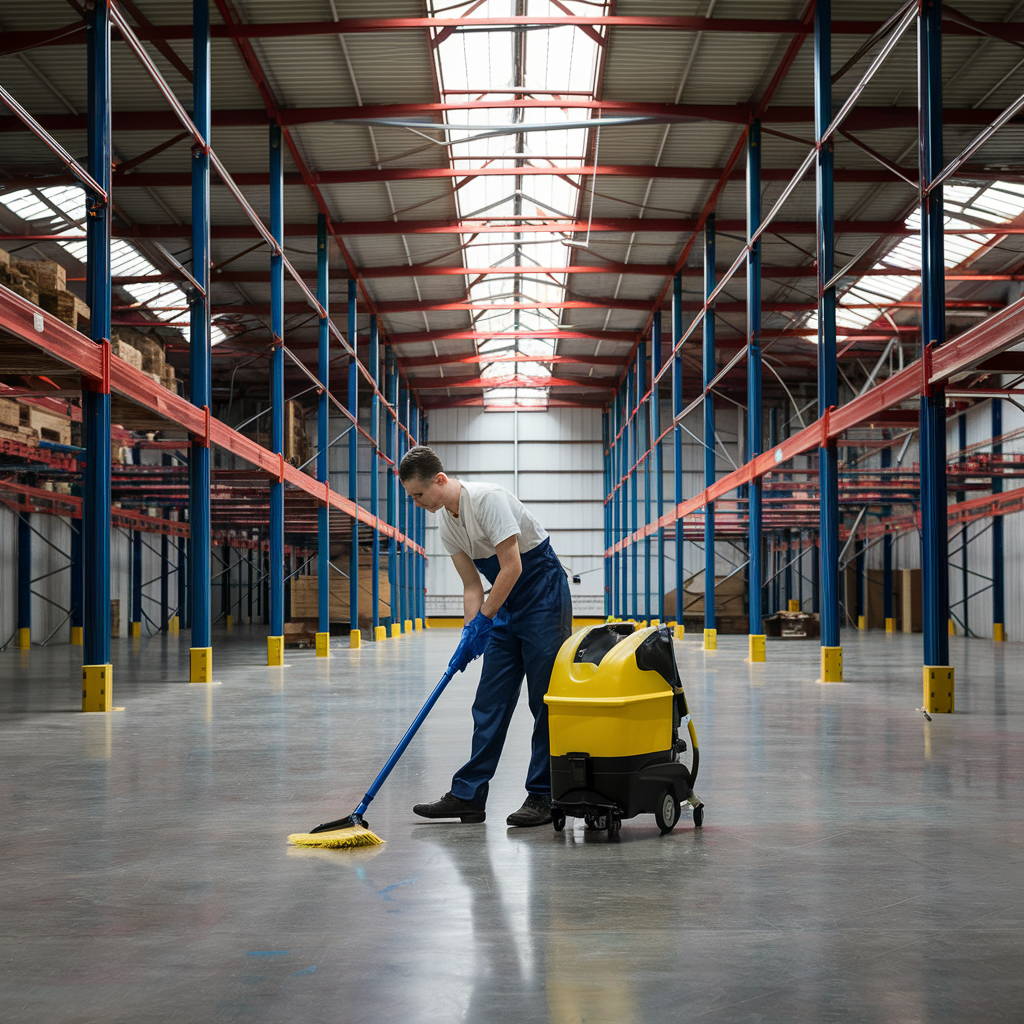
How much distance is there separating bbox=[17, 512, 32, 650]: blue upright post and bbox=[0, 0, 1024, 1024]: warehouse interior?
0.16m

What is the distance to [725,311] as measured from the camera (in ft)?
100

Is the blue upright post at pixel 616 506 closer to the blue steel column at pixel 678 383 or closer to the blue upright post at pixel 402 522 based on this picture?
the blue upright post at pixel 402 522

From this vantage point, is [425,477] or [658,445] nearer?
[425,477]

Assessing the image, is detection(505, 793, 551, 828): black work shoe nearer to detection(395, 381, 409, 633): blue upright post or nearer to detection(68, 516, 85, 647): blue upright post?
detection(68, 516, 85, 647): blue upright post

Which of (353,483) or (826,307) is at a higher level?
(826,307)

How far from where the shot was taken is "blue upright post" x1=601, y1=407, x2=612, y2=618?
43.9m

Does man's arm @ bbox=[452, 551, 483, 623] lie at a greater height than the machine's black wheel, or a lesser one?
greater

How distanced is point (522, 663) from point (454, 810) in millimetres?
760

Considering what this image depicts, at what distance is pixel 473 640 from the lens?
4.82 metres

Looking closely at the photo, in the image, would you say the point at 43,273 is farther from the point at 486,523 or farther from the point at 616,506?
the point at 616,506

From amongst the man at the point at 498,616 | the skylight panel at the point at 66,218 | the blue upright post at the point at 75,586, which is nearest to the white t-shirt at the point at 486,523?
the man at the point at 498,616

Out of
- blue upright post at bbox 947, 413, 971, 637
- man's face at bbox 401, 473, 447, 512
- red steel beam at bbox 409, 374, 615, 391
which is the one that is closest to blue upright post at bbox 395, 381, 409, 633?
red steel beam at bbox 409, 374, 615, 391

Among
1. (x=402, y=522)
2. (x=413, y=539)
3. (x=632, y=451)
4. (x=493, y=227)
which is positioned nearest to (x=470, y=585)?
(x=493, y=227)

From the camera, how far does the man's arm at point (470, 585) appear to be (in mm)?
4988
